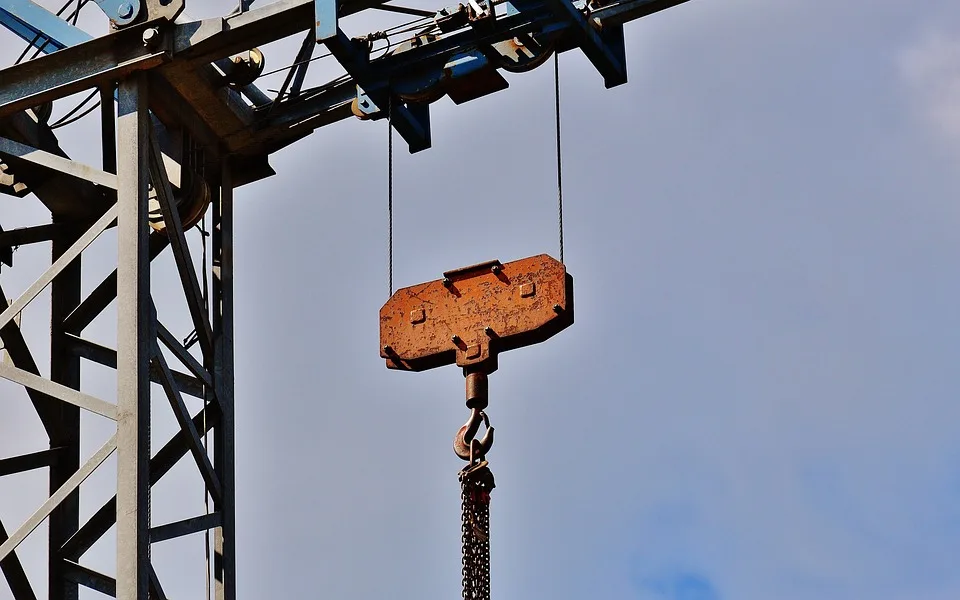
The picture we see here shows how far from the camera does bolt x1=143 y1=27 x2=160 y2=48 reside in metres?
15.2

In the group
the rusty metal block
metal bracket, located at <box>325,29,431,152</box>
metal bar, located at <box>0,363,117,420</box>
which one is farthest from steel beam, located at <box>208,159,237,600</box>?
the rusty metal block

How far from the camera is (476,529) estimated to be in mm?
13602

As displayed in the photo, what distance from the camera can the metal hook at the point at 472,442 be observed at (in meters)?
13.8

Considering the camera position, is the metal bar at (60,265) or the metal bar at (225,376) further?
the metal bar at (225,376)

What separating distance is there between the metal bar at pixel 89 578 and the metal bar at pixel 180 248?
63.0 inches

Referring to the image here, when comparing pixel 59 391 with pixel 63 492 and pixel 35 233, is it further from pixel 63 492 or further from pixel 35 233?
pixel 35 233

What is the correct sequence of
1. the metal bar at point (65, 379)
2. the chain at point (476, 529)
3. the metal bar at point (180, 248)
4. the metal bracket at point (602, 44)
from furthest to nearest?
the metal bar at point (65, 379)
the metal bar at point (180, 248)
the metal bracket at point (602, 44)
the chain at point (476, 529)

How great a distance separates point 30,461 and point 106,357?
0.87 m

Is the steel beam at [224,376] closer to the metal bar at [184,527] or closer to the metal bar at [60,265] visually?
the metal bar at [184,527]

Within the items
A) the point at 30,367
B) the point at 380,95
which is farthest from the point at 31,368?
the point at 380,95

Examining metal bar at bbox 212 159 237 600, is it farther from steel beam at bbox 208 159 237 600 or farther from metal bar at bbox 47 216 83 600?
metal bar at bbox 47 216 83 600

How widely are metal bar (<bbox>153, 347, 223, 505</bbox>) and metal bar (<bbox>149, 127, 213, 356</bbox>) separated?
31.3 inches

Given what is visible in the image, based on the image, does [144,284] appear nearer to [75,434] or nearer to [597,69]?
[75,434]

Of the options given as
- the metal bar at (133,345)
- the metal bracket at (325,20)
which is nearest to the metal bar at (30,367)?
the metal bar at (133,345)
